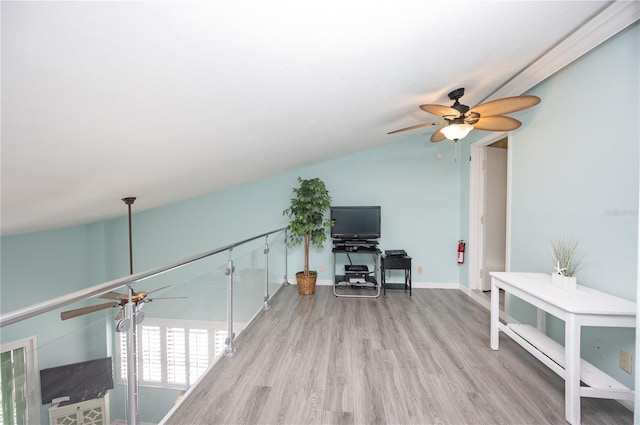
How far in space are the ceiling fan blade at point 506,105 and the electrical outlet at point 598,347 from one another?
1780 mm

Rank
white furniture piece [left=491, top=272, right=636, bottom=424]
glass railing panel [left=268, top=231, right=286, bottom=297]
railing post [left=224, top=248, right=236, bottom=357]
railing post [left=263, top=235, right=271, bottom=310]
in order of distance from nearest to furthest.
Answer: white furniture piece [left=491, top=272, right=636, bottom=424], railing post [left=224, top=248, right=236, bottom=357], railing post [left=263, top=235, right=271, bottom=310], glass railing panel [left=268, top=231, right=286, bottom=297]

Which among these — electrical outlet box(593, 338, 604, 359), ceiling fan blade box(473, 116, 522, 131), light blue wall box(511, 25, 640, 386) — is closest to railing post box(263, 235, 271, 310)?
ceiling fan blade box(473, 116, 522, 131)

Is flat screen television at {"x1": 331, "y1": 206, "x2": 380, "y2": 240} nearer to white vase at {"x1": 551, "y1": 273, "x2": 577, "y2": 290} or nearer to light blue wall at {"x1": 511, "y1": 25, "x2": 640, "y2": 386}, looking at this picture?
light blue wall at {"x1": 511, "y1": 25, "x2": 640, "y2": 386}

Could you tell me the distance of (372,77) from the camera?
2.17 m

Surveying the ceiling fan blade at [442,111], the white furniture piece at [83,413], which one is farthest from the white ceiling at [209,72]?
the white furniture piece at [83,413]

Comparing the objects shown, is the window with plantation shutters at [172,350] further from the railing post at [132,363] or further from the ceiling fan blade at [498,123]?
the ceiling fan blade at [498,123]

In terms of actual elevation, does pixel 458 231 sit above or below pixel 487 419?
above

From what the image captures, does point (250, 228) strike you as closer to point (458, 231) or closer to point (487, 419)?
point (458, 231)

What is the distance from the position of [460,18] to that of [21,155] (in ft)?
8.85

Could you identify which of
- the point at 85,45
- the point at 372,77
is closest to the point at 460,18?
the point at 372,77

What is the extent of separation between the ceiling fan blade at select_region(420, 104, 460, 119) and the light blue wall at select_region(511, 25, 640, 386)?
89 cm

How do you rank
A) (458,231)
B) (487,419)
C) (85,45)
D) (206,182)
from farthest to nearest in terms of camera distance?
(458,231), (206,182), (487,419), (85,45)

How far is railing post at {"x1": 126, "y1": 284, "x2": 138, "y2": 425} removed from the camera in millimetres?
1476

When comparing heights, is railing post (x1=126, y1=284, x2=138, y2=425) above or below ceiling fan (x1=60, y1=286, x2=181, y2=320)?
below
